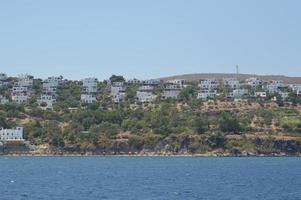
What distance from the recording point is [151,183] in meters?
90.8

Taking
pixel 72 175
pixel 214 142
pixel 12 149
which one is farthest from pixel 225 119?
pixel 72 175

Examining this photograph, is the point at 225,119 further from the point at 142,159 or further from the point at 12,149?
the point at 12,149

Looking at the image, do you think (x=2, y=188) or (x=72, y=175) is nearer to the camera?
(x=2, y=188)

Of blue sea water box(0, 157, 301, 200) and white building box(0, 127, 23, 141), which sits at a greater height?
white building box(0, 127, 23, 141)

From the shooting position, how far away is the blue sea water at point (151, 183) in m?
75.6

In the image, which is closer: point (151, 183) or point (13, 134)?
point (151, 183)

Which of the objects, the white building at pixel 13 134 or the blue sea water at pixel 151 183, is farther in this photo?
the white building at pixel 13 134

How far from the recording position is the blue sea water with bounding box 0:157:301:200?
75.6m

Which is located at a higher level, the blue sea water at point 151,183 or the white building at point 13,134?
the white building at point 13,134

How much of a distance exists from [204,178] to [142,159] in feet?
189

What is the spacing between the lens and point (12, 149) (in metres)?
173

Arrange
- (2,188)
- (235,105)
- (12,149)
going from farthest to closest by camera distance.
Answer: (235,105) → (12,149) → (2,188)

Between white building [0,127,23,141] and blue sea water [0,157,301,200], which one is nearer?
blue sea water [0,157,301,200]

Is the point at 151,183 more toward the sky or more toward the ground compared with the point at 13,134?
more toward the ground
